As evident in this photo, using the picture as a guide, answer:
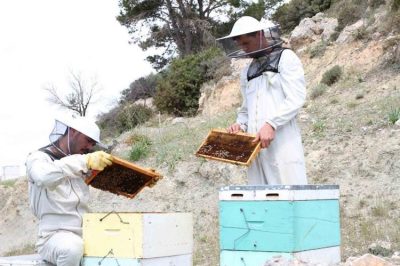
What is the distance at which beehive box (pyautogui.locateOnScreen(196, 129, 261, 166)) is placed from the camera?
4070 mm

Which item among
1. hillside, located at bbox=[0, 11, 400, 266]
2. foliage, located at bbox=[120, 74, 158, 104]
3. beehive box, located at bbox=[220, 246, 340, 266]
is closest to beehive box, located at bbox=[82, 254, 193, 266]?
beehive box, located at bbox=[220, 246, 340, 266]

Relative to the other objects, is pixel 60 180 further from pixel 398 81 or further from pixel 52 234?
pixel 398 81

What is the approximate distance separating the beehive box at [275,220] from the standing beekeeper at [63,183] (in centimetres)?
89

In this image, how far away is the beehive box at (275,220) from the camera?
136 inches

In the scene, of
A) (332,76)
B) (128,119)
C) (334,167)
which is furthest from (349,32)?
(334,167)

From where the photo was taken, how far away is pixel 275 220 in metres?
3.50

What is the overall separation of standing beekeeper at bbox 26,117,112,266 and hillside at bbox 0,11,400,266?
10.6 ft

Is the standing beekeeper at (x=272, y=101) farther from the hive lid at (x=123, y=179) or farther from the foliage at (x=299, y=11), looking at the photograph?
the foliage at (x=299, y=11)

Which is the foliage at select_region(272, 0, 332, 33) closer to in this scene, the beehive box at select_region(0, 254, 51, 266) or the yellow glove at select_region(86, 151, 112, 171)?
the yellow glove at select_region(86, 151, 112, 171)

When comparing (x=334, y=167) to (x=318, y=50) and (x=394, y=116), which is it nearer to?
(x=394, y=116)

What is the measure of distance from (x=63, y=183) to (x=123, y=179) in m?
0.48

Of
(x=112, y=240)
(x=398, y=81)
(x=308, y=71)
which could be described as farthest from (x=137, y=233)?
(x=308, y=71)

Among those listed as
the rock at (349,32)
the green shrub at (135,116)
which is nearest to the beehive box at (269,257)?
the rock at (349,32)

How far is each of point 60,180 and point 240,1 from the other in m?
23.0
